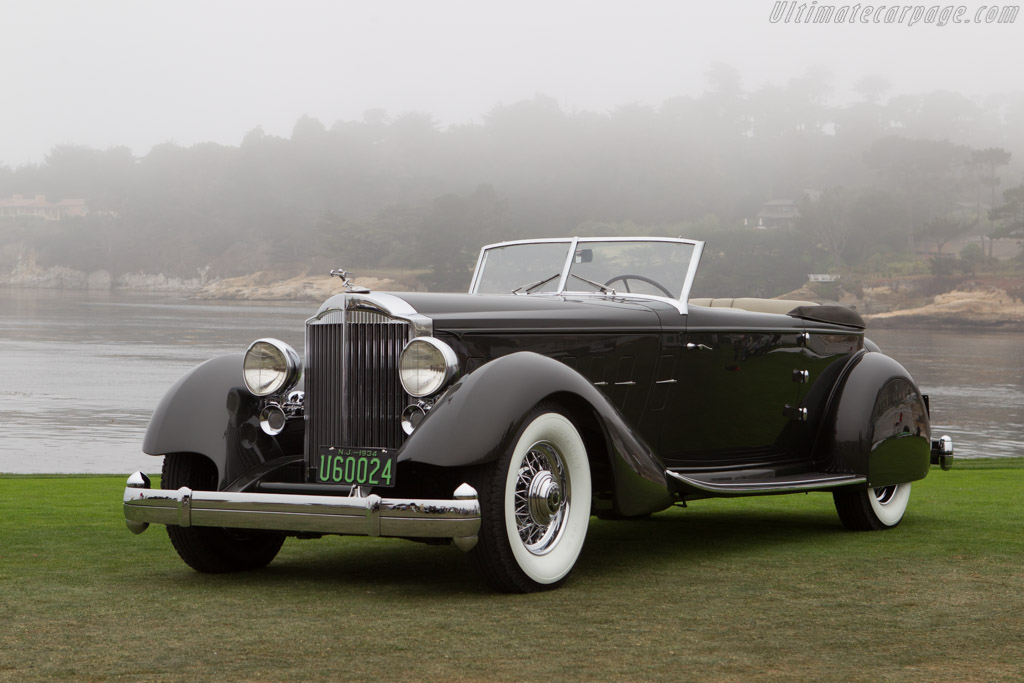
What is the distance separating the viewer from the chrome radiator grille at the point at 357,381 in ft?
17.8

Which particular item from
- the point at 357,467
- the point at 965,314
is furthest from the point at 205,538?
the point at 965,314

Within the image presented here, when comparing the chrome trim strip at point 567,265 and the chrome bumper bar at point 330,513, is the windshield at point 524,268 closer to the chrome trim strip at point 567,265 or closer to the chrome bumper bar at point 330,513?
the chrome trim strip at point 567,265

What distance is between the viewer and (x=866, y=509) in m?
7.36

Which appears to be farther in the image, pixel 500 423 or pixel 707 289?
pixel 707 289

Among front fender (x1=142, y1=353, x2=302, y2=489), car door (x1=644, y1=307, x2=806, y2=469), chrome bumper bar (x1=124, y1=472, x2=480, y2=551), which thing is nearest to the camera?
chrome bumper bar (x1=124, y1=472, x2=480, y2=551)

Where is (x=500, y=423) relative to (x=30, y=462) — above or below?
above

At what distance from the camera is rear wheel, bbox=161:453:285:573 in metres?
5.74

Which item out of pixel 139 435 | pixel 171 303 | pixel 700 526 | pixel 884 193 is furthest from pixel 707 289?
pixel 700 526

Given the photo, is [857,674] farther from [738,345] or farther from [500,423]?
[738,345]

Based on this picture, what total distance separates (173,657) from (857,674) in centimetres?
227

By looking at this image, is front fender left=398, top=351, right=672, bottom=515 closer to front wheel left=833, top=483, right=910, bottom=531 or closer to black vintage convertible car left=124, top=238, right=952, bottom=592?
black vintage convertible car left=124, top=238, right=952, bottom=592

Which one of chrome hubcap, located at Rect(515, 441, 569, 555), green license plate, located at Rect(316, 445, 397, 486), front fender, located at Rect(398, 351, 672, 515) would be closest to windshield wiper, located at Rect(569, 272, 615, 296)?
front fender, located at Rect(398, 351, 672, 515)

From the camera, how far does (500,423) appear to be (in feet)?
16.3

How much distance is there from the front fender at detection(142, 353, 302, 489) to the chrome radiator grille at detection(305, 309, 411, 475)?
14.3 inches
